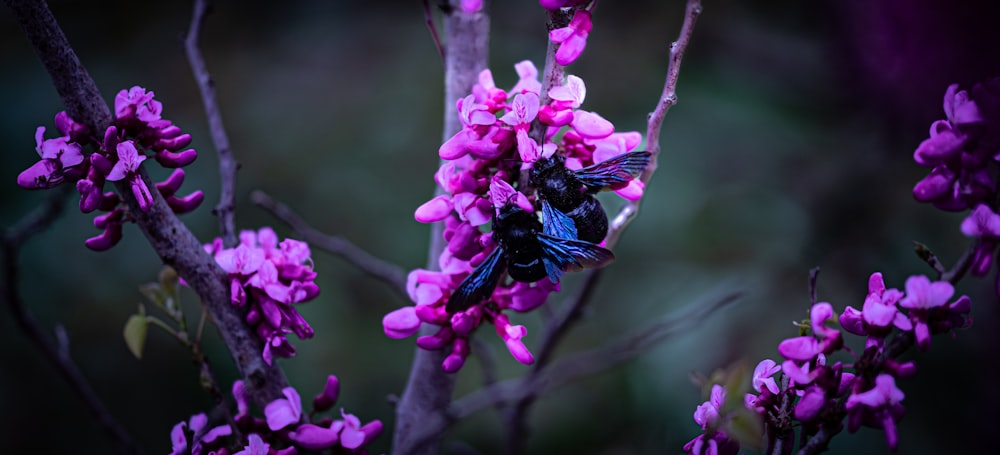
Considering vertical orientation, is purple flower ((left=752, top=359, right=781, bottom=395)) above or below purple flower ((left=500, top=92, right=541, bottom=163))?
below

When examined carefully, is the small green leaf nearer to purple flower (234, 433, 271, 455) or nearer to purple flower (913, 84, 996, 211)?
purple flower (234, 433, 271, 455)

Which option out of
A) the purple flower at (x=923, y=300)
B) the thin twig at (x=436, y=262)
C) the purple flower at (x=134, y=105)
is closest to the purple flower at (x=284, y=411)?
the thin twig at (x=436, y=262)

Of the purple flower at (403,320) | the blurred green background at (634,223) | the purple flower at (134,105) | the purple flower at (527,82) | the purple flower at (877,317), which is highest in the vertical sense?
the purple flower at (134,105)

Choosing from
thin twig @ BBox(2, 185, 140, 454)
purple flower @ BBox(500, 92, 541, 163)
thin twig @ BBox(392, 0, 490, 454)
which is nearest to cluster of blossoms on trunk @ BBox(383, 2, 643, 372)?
purple flower @ BBox(500, 92, 541, 163)

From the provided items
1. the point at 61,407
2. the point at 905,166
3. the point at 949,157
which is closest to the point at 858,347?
the point at 905,166

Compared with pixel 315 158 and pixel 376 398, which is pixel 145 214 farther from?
pixel 315 158

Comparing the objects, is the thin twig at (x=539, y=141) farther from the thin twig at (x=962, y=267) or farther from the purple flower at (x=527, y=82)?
the thin twig at (x=962, y=267)
